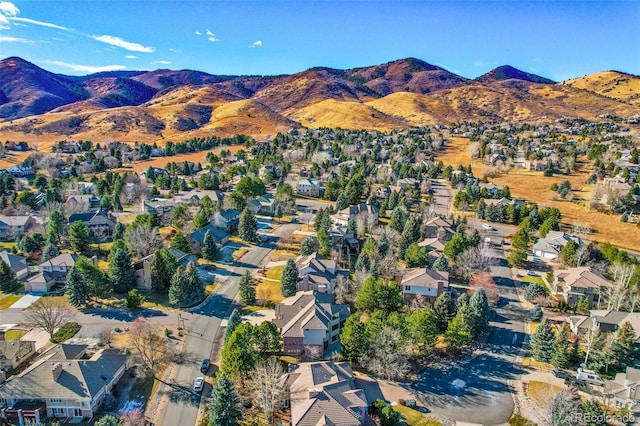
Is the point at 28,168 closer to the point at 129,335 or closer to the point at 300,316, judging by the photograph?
the point at 129,335

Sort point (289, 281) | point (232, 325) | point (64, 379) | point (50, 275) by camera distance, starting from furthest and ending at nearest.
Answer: point (50, 275), point (289, 281), point (232, 325), point (64, 379)

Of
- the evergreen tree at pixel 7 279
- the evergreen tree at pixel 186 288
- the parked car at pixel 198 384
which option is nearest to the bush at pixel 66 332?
the evergreen tree at pixel 186 288

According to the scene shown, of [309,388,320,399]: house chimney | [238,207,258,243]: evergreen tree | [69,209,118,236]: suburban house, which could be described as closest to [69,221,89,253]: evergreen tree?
[69,209,118,236]: suburban house

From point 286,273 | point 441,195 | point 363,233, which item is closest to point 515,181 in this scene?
point 441,195

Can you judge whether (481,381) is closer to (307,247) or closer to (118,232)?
(307,247)

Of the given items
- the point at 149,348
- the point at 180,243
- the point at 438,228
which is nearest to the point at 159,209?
the point at 180,243

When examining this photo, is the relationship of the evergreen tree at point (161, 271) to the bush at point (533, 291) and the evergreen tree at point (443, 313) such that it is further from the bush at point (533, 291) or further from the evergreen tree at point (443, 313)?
the bush at point (533, 291)

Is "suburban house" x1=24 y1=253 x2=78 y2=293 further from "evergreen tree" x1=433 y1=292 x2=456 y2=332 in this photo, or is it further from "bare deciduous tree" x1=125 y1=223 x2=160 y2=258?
"evergreen tree" x1=433 y1=292 x2=456 y2=332
